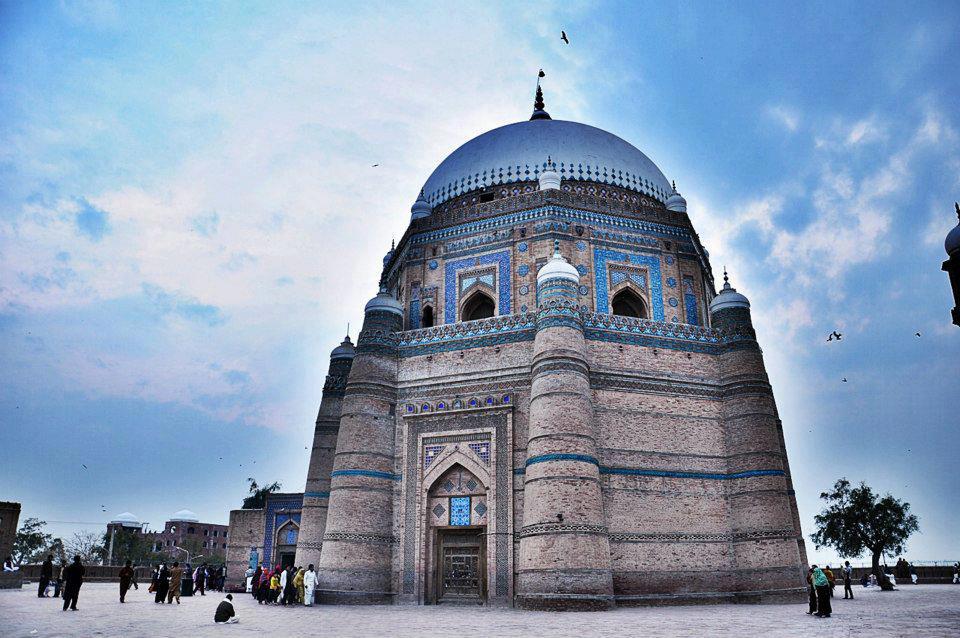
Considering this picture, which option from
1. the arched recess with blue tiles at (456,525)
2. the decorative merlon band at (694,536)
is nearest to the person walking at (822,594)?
the decorative merlon band at (694,536)

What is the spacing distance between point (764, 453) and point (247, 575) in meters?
13.5

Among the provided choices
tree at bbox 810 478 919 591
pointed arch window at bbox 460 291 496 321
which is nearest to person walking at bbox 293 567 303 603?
pointed arch window at bbox 460 291 496 321

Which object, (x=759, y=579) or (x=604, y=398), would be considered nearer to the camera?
(x=759, y=579)

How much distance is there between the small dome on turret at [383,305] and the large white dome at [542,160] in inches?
160

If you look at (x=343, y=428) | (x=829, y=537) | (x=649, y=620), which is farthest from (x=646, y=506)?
(x=829, y=537)

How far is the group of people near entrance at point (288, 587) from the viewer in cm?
1357

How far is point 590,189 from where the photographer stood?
733 inches

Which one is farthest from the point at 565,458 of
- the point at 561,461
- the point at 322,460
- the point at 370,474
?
the point at 322,460

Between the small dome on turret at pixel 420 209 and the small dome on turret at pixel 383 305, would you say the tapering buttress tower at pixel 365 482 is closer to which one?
the small dome on turret at pixel 383 305

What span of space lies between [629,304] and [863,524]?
16.8 metres

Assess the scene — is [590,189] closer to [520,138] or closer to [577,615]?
[520,138]

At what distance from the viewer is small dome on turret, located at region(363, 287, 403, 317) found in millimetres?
16312

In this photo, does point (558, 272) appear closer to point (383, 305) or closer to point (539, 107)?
point (383, 305)

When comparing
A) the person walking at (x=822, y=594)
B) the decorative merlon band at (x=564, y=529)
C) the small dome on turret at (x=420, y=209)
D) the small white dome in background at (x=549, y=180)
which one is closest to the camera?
the person walking at (x=822, y=594)
